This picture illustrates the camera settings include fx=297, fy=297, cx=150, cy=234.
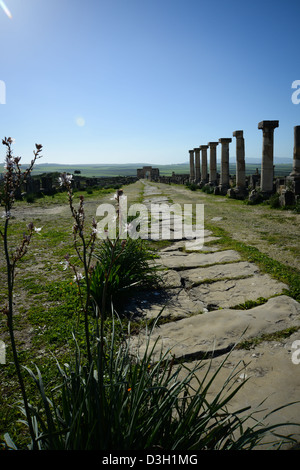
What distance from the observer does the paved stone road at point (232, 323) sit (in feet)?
5.72

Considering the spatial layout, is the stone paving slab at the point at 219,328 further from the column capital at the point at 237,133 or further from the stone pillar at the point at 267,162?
the column capital at the point at 237,133

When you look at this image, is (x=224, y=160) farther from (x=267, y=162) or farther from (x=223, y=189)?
(x=267, y=162)

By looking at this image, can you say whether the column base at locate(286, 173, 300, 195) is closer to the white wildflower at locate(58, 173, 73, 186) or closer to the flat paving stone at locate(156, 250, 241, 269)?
the flat paving stone at locate(156, 250, 241, 269)

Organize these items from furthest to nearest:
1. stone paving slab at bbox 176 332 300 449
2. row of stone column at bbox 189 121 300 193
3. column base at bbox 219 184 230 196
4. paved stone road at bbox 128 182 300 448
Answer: column base at bbox 219 184 230 196 < row of stone column at bbox 189 121 300 193 < paved stone road at bbox 128 182 300 448 < stone paving slab at bbox 176 332 300 449

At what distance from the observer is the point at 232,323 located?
2508 mm

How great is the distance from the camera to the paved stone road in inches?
68.6

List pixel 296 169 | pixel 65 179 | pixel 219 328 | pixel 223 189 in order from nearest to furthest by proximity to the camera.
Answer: pixel 65 179 → pixel 219 328 → pixel 296 169 → pixel 223 189

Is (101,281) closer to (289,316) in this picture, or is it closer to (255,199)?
(289,316)

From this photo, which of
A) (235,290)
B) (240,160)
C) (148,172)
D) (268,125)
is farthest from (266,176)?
(148,172)

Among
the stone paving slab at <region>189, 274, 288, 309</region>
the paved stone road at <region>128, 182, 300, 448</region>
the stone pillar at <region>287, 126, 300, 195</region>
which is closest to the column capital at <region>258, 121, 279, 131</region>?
the stone pillar at <region>287, 126, 300, 195</region>

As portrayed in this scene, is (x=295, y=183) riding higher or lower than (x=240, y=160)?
lower
